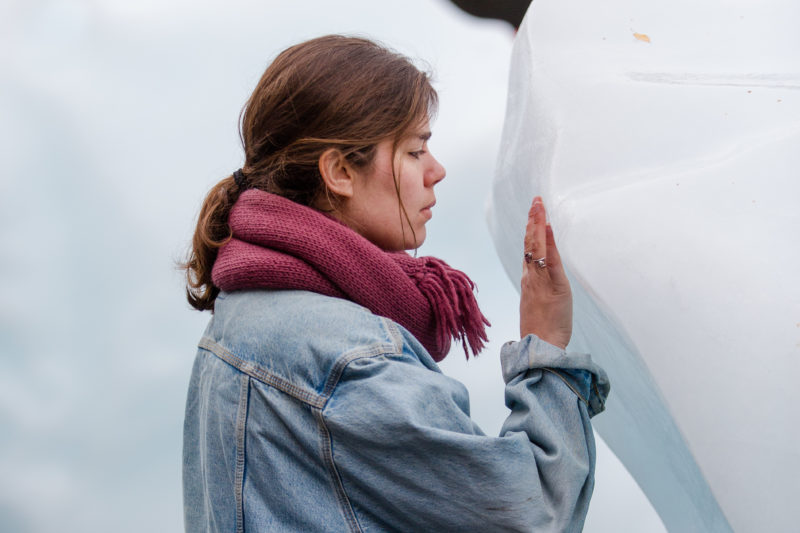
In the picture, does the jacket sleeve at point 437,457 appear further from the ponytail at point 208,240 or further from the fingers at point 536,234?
the ponytail at point 208,240

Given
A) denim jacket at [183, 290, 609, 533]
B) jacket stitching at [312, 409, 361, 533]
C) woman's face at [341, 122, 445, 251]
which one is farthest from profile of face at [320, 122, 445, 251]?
jacket stitching at [312, 409, 361, 533]

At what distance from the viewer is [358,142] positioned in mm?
841

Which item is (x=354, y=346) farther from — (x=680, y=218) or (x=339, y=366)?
Result: (x=680, y=218)

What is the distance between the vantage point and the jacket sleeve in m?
0.71

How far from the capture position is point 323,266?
79 centimetres

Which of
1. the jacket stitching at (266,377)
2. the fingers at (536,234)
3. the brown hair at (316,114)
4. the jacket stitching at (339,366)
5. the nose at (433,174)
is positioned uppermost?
the brown hair at (316,114)

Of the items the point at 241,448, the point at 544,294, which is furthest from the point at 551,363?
the point at 241,448

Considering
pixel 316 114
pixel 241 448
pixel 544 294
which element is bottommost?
pixel 241 448

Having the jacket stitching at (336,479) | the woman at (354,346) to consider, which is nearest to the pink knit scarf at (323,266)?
the woman at (354,346)

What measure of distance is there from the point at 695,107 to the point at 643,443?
1.45 feet

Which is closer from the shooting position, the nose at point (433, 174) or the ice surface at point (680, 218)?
the ice surface at point (680, 218)

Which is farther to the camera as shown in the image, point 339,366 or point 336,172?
point 336,172

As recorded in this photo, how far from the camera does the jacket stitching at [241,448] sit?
78 centimetres

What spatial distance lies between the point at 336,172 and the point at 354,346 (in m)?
0.20
